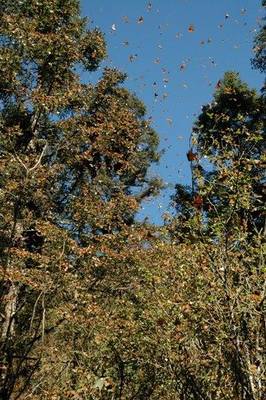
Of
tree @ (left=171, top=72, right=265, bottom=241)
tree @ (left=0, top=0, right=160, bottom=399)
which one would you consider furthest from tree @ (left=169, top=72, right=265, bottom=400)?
tree @ (left=0, top=0, right=160, bottom=399)

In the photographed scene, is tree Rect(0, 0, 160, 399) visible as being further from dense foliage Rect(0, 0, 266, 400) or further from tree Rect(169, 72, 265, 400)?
tree Rect(169, 72, 265, 400)

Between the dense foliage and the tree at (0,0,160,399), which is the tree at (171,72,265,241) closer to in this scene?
the dense foliage

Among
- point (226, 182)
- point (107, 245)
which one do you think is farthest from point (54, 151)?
point (226, 182)

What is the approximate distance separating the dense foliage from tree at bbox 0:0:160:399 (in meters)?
0.07

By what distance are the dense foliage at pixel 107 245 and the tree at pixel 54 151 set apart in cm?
7

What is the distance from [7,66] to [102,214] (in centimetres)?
617

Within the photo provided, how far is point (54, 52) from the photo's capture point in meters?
18.2

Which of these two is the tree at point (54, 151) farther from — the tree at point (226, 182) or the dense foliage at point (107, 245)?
the tree at point (226, 182)

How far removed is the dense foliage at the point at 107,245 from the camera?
5.88 m

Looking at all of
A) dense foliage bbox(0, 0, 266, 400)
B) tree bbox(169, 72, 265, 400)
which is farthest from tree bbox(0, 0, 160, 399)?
tree bbox(169, 72, 265, 400)

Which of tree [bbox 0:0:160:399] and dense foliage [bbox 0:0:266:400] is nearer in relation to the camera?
dense foliage [bbox 0:0:266:400]

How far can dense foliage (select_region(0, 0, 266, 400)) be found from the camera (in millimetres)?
5883

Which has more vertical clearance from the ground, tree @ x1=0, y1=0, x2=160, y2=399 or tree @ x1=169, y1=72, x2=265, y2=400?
tree @ x1=0, y1=0, x2=160, y2=399

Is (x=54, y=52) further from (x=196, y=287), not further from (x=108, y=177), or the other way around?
(x=196, y=287)
